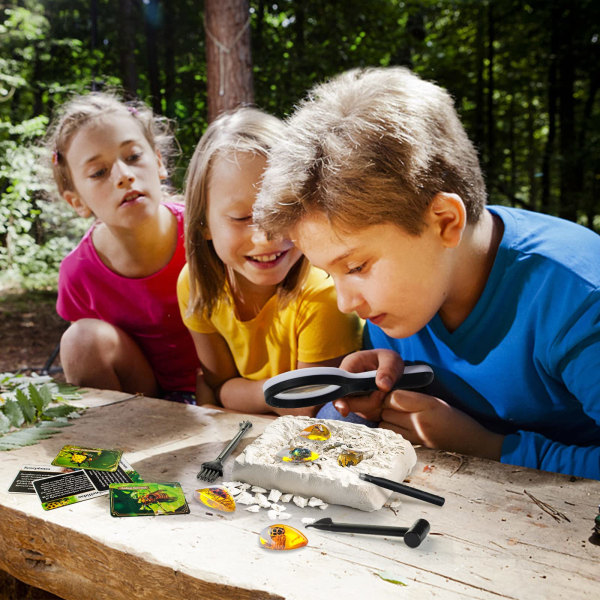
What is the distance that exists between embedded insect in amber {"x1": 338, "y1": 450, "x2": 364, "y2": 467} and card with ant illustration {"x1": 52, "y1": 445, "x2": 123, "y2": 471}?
448 mm

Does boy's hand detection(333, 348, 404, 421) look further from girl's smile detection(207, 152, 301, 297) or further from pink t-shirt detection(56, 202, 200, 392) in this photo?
pink t-shirt detection(56, 202, 200, 392)

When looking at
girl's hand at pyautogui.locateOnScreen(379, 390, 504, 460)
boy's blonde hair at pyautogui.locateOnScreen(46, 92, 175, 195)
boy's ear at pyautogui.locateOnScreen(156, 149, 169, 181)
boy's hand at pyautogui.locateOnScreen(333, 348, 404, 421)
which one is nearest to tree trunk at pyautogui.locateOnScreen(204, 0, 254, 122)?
boy's blonde hair at pyautogui.locateOnScreen(46, 92, 175, 195)

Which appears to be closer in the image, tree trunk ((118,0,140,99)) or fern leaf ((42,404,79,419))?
fern leaf ((42,404,79,419))

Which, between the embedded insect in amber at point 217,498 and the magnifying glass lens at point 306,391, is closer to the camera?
the embedded insect in amber at point 217,498

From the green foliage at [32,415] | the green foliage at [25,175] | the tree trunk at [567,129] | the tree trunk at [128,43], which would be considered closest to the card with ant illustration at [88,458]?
the green foliage at [32,415]

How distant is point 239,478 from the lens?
106 cm

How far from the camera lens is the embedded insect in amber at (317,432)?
116 centimetres

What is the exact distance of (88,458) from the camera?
114 centimetres

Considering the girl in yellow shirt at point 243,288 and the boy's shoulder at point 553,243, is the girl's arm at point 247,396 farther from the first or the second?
the boy's shoulder at point 553,243

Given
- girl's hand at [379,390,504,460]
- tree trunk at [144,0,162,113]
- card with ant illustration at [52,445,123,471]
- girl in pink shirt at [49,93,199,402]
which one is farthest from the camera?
tree trunk at [144,0,162,113]

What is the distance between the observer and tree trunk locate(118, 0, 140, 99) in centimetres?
579

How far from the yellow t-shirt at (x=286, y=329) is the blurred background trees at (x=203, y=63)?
3.68 m

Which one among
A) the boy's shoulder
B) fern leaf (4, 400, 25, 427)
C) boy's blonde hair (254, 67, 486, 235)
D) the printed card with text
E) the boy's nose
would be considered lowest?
fern leaf (4, 400, 25, 427)

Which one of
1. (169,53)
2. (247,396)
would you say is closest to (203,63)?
(169,53)
